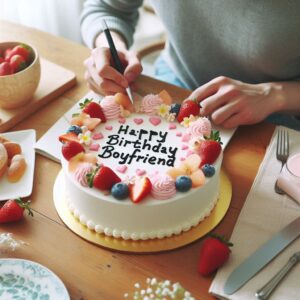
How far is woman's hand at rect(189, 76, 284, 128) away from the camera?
1.21m

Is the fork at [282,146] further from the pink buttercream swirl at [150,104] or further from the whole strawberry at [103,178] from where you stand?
the whole strawberry at [103,178]

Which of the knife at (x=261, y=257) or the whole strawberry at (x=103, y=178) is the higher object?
the whole strawberry at (x=103, y=178)

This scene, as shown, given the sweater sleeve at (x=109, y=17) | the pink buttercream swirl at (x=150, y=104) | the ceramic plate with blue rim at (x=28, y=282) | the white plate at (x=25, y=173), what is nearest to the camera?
the ceramic plate with blue rim at (x=28, y=282)

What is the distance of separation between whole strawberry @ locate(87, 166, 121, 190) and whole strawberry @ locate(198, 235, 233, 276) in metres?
0.23

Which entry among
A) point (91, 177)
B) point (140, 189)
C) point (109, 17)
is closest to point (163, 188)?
point (140, 189)

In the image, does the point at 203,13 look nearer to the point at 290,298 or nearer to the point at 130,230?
the point at 130,230

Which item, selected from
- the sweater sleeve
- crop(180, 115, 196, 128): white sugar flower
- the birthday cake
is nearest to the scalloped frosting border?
the birthday cake

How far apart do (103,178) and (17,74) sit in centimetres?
48

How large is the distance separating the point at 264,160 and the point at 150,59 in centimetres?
197

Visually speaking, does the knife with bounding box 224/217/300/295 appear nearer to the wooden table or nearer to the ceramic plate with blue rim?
the wooden table

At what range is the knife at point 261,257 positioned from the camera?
2.90ft

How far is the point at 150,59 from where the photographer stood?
3012mm

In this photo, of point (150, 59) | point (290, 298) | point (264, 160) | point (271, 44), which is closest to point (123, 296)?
point (290, 298)

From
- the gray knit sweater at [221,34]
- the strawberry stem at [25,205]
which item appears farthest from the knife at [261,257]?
the gray knit sweater at [221,34]
